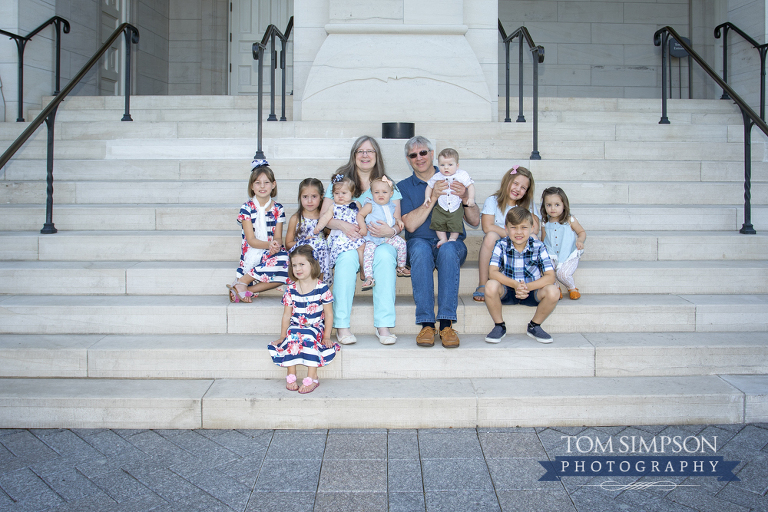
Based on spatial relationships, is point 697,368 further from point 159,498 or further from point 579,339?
point 159,498

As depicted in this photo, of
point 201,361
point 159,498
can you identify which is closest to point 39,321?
point 201,361

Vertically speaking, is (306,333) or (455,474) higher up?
(306,333)

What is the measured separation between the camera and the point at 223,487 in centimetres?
264

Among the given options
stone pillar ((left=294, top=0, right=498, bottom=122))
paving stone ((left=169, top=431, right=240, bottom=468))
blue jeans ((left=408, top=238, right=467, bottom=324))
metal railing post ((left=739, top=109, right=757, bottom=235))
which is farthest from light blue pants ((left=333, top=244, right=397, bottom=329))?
stone pillar ((left=294, top=0, right=498, bottom=122))

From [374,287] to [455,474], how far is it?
1.36m

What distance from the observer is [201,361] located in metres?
3.57

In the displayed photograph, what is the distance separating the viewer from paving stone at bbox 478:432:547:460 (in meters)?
2.93

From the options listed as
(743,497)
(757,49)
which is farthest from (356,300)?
(757,49)

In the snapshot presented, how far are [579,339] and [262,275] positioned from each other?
1.99 metres

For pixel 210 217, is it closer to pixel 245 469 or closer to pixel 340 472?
pixel 245 469

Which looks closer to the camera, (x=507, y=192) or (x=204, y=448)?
(x=204, y=448)

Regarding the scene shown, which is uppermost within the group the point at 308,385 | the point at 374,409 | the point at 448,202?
the point at 448,202

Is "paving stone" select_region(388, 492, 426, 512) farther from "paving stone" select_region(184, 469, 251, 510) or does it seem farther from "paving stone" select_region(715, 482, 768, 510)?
"paving stone" select_region(715, 482, 768, 510)

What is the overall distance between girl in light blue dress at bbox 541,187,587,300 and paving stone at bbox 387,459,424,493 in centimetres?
177
